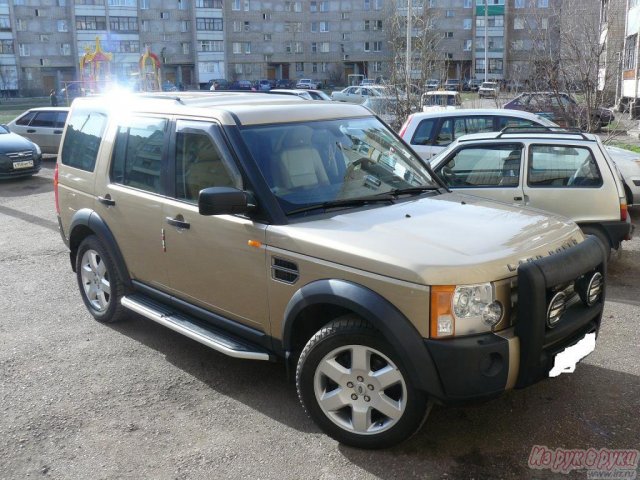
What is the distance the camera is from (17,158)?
49.8 ft

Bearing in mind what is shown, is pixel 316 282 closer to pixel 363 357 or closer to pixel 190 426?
pixel 363 357

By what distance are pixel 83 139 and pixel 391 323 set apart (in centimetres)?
380

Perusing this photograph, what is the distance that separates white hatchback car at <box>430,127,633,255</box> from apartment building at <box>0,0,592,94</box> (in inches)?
2858

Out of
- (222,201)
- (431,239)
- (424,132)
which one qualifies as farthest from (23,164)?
(431,239)

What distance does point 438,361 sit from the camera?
315 cm

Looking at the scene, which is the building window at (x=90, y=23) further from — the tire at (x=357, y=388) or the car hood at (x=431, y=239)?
the tire at (x=357, y=388)

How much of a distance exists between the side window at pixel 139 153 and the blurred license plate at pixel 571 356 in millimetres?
2956

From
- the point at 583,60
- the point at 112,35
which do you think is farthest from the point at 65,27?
the point at 583,60

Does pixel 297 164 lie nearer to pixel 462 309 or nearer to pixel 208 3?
pixel 462 309

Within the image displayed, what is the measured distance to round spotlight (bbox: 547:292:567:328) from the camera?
3379 millimetres

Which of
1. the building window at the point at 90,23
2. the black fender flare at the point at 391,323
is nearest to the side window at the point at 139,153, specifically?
the black fender flare at the point at 391,323

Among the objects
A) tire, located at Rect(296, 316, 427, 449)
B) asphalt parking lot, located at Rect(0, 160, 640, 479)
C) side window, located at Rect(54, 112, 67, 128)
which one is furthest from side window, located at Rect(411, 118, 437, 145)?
side window, located at Rect(54, 112, 67, 128)

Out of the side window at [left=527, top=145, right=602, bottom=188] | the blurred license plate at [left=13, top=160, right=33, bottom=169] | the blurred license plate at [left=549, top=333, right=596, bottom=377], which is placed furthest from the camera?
the blurred license plate at [left=13, top=160, right=33, bottom=169]

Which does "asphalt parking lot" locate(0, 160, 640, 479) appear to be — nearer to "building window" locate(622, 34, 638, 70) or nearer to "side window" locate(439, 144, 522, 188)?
"side window" locate(439, 144, 522, 188)
